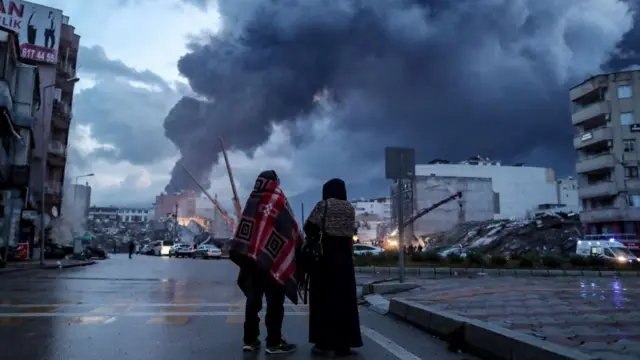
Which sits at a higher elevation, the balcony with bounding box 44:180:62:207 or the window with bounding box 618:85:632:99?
the window with bounding box 618:85:632:99

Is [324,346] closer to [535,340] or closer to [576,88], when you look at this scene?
[535,340]

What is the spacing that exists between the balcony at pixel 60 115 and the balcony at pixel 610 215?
49.3 meters

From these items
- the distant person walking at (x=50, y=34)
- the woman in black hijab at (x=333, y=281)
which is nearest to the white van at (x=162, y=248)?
the distant person walking at (x=50, y=34)

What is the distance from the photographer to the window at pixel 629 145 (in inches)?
1898

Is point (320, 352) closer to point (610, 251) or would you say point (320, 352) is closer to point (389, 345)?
point (389, 345)

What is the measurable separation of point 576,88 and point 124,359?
57104 mm

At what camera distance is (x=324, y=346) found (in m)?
5.32

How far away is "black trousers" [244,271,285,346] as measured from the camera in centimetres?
546

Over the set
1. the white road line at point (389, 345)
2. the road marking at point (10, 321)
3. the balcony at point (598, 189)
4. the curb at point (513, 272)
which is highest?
the balcony at point (598, 189)

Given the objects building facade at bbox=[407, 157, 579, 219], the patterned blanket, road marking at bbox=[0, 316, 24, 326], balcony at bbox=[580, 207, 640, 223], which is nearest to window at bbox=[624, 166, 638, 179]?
balcony at bbox=[580, 207, 640, 223]

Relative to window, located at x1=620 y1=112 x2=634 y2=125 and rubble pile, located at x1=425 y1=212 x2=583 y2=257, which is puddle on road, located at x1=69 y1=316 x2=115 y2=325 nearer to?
rubble pile, located at x1=425 y1=212 x2=583 y2=257

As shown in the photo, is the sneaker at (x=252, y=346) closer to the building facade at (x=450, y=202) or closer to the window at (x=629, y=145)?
the window at (x=629, y=145)

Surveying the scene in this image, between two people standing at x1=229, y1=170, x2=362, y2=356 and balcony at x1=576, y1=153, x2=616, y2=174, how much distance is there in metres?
51.1

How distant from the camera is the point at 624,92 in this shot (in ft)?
161
